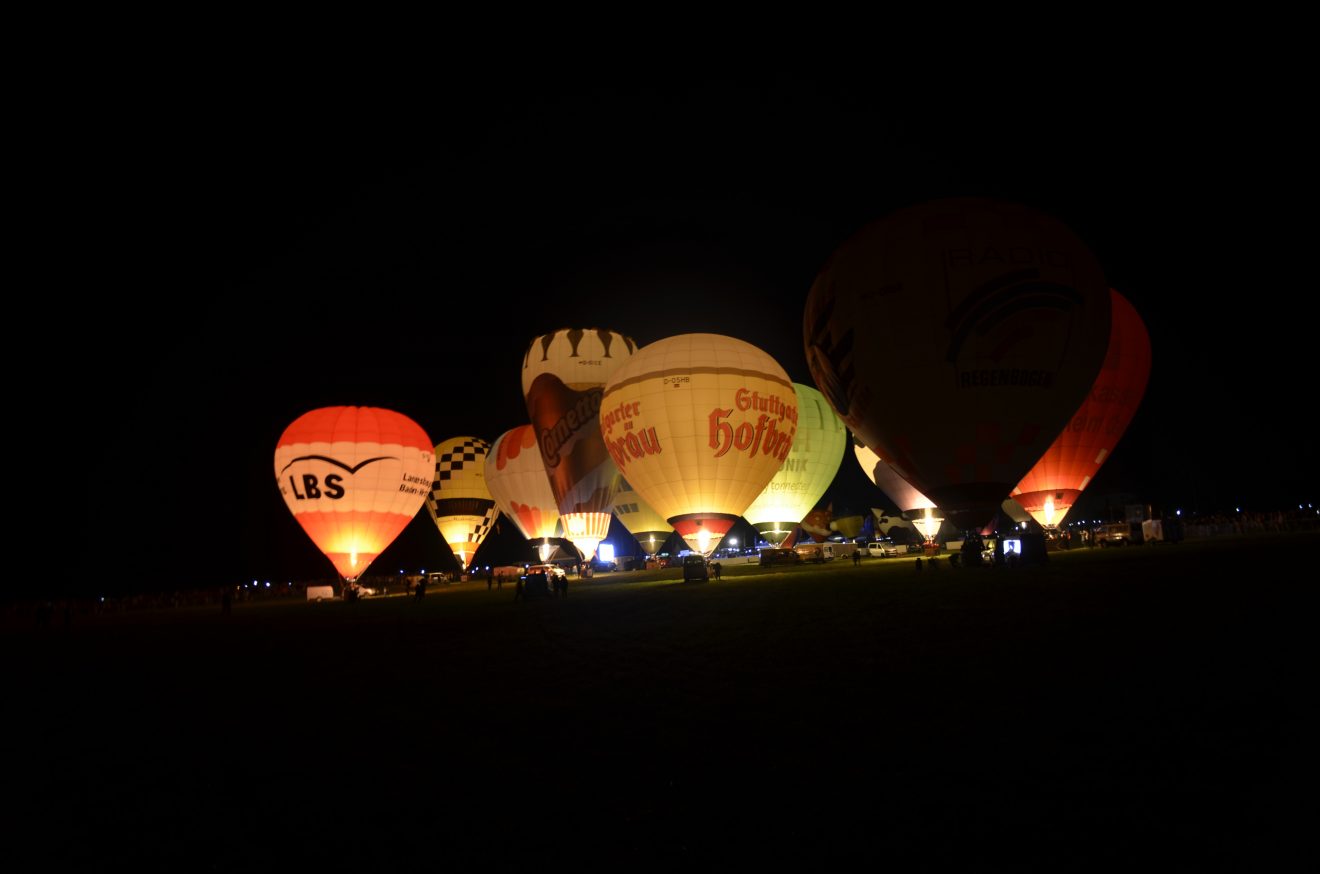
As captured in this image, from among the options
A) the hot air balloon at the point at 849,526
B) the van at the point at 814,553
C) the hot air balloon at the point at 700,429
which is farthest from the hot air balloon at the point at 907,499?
the hot air balloon at the point at 849,526

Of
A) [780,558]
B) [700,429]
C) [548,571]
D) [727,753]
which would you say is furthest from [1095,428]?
[727,753]

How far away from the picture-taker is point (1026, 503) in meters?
26.7

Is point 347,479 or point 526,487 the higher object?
point 347,479

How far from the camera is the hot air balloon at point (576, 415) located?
32031mm

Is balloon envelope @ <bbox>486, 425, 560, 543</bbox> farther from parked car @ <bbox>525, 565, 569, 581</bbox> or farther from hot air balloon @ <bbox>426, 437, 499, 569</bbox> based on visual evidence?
hot air balloon @ <bbox>426, 437, 499, 569</bbox>

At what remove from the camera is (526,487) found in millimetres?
40500

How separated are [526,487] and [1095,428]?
1045 inches

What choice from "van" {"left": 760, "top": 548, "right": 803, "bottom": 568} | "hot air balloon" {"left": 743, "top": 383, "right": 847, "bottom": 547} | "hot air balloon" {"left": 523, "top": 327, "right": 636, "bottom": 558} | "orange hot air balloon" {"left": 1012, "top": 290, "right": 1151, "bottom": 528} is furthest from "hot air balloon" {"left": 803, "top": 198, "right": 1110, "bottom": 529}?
"hot air balloon" {"left": 743, "top": 383, "right": 847, "bottom": 547}

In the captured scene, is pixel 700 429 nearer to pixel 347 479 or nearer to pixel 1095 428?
pixel 1095 428

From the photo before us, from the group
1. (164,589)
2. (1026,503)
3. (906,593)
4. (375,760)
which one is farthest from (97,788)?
(164,589)

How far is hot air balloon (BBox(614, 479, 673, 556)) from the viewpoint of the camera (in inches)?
1379

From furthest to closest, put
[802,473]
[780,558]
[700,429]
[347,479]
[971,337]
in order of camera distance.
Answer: [802,473]
[780,558]
[347,479]
[700,429]
[971,337]

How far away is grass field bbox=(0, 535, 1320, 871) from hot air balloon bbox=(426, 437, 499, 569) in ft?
123

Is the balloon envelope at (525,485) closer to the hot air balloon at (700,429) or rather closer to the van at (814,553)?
the van at (814,553)
